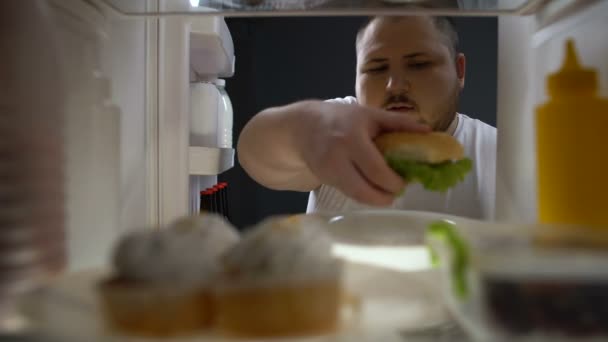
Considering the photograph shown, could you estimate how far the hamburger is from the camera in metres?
0.79

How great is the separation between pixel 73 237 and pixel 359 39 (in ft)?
3.33

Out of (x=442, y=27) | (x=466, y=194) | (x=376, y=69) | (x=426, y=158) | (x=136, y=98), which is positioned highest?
(x=442, y=27)

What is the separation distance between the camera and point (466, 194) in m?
1.48

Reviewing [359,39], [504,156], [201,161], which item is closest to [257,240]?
[504,156]

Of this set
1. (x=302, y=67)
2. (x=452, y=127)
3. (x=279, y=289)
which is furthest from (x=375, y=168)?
(x=302, y=67)

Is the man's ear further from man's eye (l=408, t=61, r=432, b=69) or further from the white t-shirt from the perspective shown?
man's eye (l=408, t=61, r=432, b=69)

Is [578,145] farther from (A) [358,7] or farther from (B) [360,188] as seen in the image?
(A) [358,7]

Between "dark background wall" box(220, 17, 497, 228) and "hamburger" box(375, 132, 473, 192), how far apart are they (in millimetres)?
1833

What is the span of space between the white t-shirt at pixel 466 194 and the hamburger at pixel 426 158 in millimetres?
542

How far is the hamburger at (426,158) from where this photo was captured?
2.59 feet

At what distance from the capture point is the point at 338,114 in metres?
0.88

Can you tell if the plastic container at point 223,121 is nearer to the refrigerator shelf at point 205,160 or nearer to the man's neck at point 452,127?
the refrigerator shelf at point 205,160

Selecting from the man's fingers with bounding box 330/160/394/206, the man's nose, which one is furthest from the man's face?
the man's fingers with bounding box 330/160/394/206

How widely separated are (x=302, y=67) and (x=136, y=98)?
1.58 metres
